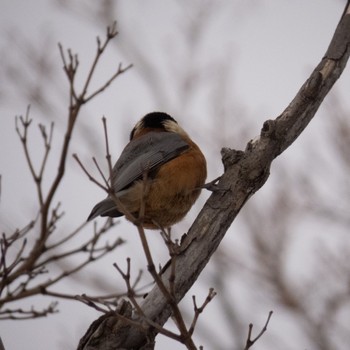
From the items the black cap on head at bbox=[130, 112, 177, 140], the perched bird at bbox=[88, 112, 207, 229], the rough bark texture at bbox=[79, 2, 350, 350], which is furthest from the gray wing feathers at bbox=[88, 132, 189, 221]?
the rough bark texture at bbox=[79, 2, 350, 350]

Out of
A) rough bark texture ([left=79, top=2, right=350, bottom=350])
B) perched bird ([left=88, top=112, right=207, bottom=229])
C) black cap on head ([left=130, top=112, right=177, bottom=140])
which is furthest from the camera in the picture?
black cap on head ([left=130, top=112, right=177, bottom=140])

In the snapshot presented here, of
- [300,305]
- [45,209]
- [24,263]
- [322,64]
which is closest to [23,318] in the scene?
[24,263]

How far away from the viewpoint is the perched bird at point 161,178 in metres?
4.54

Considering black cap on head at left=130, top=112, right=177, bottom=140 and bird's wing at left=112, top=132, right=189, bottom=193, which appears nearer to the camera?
bird's wing at left=112, top=132, right=189, bottom=193

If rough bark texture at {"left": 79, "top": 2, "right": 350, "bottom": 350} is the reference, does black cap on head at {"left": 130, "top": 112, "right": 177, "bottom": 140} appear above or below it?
above

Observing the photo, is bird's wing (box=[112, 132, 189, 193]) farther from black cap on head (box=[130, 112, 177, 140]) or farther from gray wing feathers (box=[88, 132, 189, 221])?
black cap on head (box=[130, 112, 177, 140])

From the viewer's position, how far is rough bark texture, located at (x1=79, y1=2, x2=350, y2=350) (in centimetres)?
358

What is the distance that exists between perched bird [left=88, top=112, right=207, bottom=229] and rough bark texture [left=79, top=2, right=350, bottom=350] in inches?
29.1

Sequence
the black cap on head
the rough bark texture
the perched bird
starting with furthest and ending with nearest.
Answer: the black cap on head
the perched bird
the rough bark texture

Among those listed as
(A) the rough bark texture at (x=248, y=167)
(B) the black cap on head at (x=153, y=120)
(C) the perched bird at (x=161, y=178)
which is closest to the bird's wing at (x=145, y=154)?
(C) the perched bird at (x=161, y=178)

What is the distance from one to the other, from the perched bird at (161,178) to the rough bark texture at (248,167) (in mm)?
740

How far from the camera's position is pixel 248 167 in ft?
12.7

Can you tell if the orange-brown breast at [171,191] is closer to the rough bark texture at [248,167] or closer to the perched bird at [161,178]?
the perched bird at [161,178]

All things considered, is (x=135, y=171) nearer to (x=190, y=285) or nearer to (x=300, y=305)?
(x=190, y=285)
